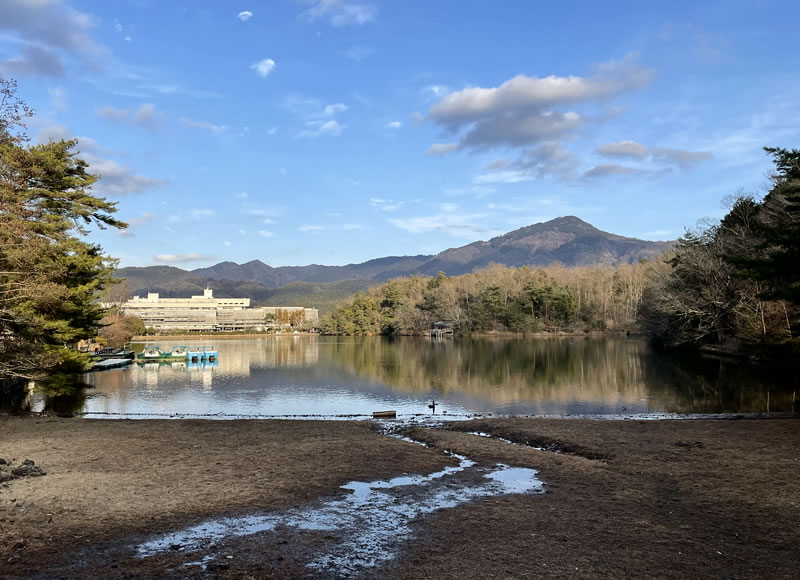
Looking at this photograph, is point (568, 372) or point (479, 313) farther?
point (479, 313)

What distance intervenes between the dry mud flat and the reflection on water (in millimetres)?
10024

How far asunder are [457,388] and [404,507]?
23442 millimetres

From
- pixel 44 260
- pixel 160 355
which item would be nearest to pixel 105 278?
pixel 44 260

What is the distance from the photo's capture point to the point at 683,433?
1482cm

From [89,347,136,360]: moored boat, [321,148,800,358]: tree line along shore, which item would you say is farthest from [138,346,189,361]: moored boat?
[321,148,800,358]: tree line along shore

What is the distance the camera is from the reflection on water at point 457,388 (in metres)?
24.2

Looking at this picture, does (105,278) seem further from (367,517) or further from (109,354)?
(109,354)

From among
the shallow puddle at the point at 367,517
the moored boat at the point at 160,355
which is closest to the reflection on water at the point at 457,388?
the moored boat at the point at 160,355

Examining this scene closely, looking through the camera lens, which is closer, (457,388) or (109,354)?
(457,388)

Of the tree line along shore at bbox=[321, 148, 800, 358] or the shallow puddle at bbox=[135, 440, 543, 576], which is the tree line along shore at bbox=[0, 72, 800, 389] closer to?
the tree line along shore at bbox=[321, 148, 800, 358]

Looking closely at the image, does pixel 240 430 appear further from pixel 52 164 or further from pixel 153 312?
pixel 153 312

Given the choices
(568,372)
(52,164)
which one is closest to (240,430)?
(52,164)

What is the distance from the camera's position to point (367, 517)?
7.95 m

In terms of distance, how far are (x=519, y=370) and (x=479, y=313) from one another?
67925mm
